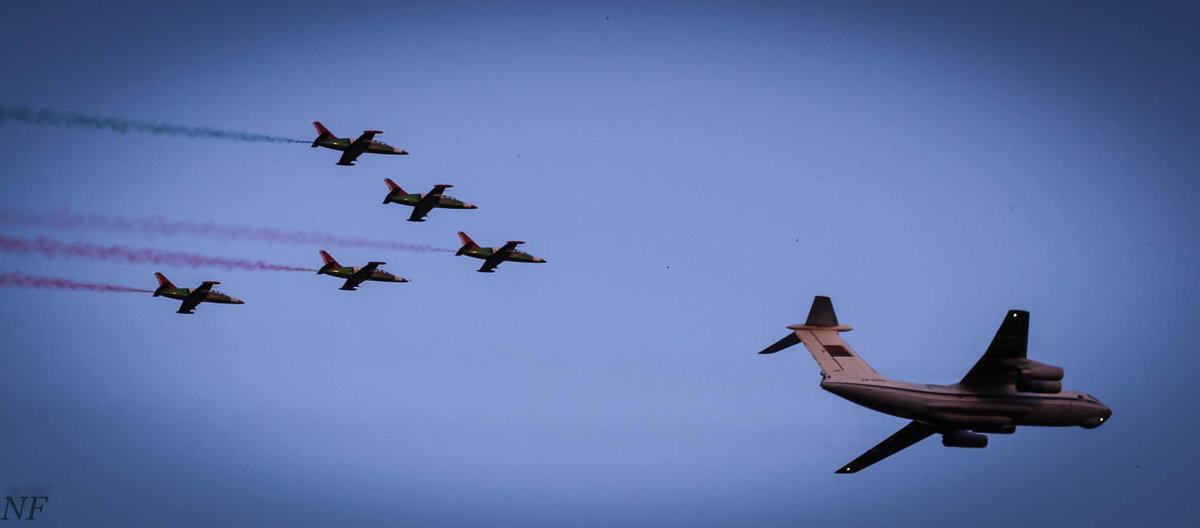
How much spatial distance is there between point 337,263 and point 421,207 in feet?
16.4

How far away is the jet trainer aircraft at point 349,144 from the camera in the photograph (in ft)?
249

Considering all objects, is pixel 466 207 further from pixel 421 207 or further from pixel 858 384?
pixel 858 384

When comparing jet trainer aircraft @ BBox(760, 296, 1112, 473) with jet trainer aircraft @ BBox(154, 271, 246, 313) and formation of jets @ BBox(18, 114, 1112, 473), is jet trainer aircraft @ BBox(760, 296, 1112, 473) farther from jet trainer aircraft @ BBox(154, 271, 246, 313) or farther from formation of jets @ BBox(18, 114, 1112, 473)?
jet trainer aircraft @ BBox(154, 271, 246, 313)

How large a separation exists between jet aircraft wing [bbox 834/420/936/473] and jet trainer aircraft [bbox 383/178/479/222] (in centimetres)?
2198

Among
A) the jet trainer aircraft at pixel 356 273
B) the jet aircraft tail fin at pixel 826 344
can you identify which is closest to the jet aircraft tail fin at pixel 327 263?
the jet trainer aircraft at pixel 356 273

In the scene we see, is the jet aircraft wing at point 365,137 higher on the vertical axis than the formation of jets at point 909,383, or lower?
higher

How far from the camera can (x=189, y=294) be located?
76.2m

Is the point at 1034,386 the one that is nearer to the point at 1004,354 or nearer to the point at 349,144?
the point at 1004,354

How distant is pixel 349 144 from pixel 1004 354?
3065cm

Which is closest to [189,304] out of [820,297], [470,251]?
[470,251]

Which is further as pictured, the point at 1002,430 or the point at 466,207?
the point at 466,207

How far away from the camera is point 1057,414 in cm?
7181

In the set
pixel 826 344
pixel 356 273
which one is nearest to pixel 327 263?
pixel 356 273

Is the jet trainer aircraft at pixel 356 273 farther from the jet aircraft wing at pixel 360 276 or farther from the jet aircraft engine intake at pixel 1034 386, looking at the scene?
the jet aircraft engine intake at pixel 1034 386
